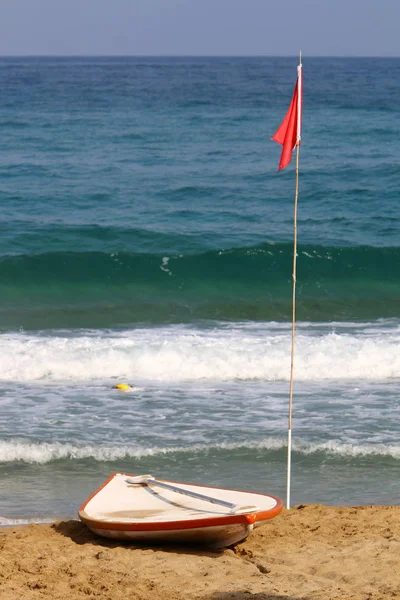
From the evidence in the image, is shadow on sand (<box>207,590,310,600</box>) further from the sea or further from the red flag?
the red flag

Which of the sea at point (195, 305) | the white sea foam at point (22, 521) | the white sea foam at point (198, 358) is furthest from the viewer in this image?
the white sea foam at point (198, 358)

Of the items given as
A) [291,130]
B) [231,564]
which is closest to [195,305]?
[291,130]

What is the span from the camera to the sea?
11156 mm

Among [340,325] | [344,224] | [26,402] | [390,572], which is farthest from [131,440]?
[344,224]

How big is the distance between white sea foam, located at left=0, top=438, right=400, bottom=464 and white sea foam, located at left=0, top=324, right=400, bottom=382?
3340 mm

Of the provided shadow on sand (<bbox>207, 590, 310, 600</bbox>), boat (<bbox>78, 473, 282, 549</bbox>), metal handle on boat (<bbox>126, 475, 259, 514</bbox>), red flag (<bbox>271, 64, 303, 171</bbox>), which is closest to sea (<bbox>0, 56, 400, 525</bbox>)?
metal handle on boat (<bbox>126, 475, 259, 514</bbox>)

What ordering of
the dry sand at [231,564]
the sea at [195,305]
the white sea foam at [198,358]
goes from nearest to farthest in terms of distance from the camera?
the dry sand at [231,564]
the sea at [195,305]
the white sea foam at [198,358]

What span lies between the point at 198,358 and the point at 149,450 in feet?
14.0

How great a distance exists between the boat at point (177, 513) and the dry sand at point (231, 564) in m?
0.14

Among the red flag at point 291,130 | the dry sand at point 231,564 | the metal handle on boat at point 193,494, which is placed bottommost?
the dry sand at point 231,564

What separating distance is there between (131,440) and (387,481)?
10.9ft

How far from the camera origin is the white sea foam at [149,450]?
1116 centimetres

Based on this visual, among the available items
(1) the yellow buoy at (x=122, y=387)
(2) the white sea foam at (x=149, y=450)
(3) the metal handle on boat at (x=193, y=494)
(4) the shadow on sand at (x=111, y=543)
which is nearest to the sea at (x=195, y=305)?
(2) the white sea foam at (x=149, y=450)

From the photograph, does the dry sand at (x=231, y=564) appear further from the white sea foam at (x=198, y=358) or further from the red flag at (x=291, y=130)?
the white sea foam at (x=198, y=358)
